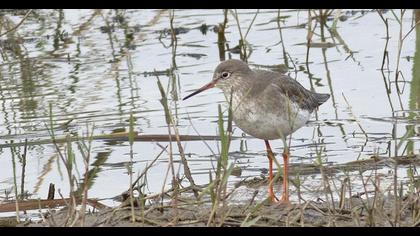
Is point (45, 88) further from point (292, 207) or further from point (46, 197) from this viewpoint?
point (292, 207)

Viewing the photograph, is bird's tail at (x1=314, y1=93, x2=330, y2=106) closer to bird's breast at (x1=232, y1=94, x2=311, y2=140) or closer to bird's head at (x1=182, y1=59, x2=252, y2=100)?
bird's head at (x1=182, y1=59, x2=252, y2=100)

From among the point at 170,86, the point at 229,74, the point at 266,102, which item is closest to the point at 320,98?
the point at 229,74

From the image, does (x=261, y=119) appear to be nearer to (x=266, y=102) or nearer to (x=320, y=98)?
(x=266, y=102)

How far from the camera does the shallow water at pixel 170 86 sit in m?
7.07

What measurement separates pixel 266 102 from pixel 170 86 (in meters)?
2.78

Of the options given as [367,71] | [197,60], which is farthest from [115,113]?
[367,71]

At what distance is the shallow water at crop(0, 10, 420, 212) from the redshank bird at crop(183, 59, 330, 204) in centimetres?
29

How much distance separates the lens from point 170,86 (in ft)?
30.0

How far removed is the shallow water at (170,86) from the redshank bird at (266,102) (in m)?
0.29

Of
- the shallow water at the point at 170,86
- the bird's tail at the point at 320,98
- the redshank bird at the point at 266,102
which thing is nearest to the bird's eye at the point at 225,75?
the redshank bird at the point at 266,102

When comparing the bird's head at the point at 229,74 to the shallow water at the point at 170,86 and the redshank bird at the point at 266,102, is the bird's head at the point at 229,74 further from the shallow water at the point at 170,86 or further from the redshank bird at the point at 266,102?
the shallow water at the point at 170,86

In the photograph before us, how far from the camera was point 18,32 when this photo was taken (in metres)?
11.1

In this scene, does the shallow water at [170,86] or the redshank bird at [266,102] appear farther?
the shallow water at [170,86]

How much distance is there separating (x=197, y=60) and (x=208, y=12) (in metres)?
1.89
